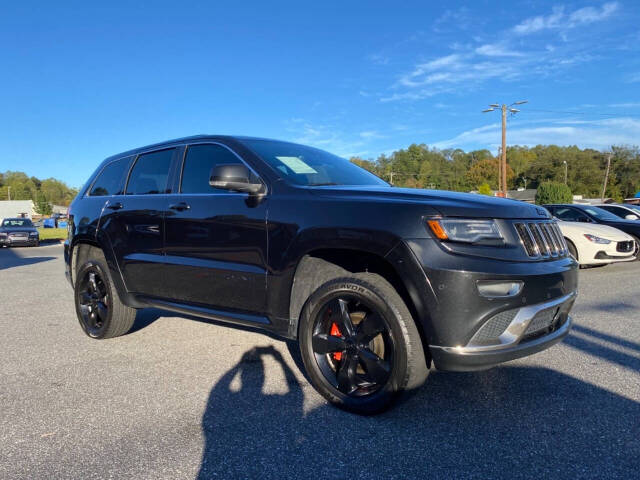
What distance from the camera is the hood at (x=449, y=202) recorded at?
8.32 ft

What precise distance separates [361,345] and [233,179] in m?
1.34

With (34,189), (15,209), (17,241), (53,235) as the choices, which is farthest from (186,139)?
(34,189)

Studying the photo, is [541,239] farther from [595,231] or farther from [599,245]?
[595,231]

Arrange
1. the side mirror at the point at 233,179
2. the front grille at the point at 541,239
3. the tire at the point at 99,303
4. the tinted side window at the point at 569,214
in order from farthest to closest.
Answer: the tinted side window at the point at 569,214 < the tire at the point at 99,303 < the side mirror at the point at 233,179 < the front grille at the point at 541,239

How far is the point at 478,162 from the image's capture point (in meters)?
89.8

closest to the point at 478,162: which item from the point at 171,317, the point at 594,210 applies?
the point at 594,210

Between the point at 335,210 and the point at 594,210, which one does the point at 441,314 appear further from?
the point at 594,210

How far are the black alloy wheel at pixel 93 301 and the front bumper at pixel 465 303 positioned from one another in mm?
3108

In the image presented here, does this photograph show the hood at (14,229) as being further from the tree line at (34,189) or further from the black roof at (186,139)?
the tree line at (34,189)

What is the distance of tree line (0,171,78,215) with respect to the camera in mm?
118438

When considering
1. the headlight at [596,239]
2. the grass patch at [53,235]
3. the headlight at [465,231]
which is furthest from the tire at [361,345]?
the grass patch at [53,235]

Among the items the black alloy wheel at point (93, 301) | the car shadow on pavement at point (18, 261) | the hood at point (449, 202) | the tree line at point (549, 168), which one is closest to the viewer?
the hood at point (449, 202)

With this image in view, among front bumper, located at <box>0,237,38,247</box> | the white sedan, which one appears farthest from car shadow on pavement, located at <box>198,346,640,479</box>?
front bumper, located at <box>0,237,38,247</box>

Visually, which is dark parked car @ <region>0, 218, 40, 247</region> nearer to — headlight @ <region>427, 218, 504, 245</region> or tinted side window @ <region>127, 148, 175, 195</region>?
tinted side window @ <region>127, 148, 175, 195</region>
